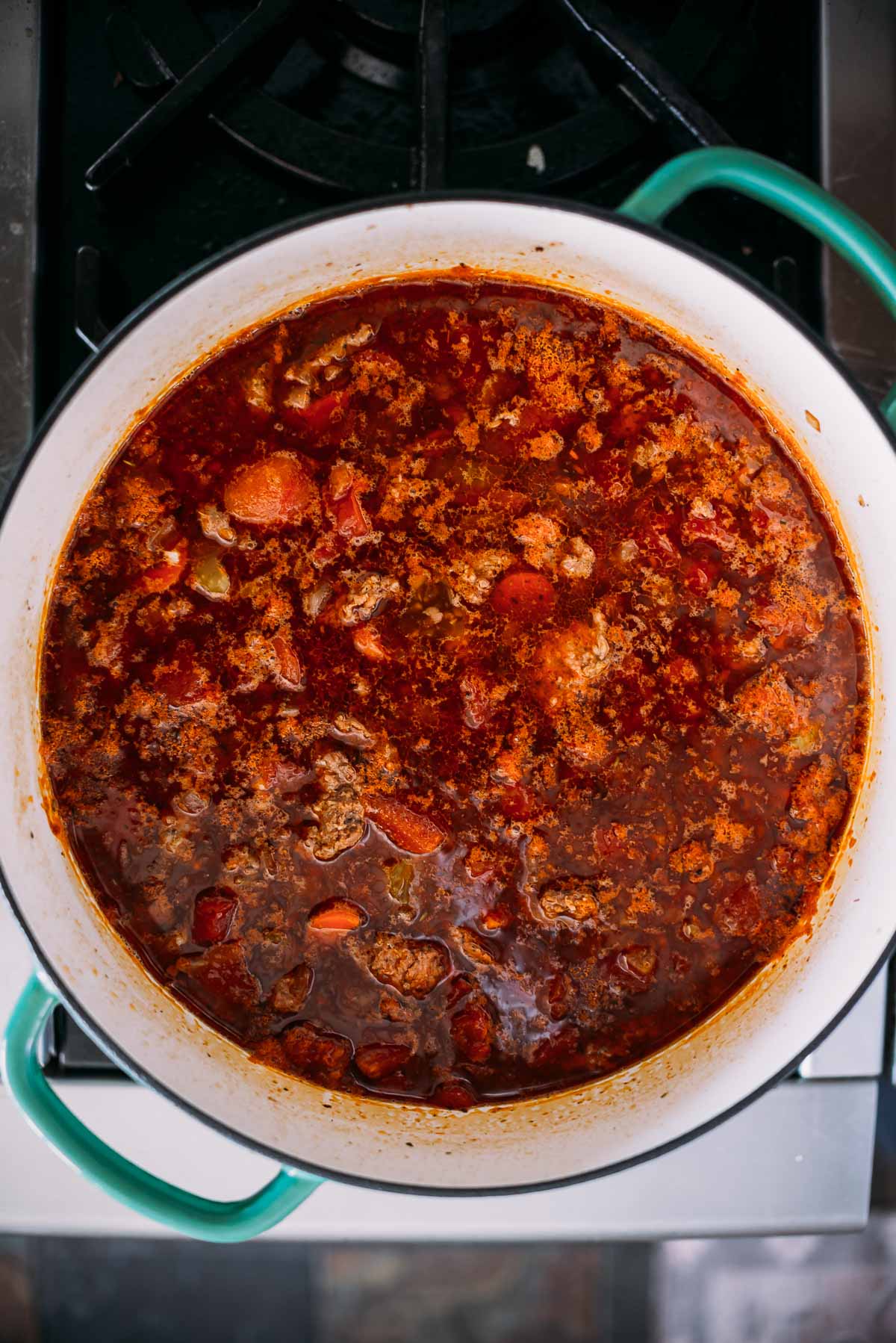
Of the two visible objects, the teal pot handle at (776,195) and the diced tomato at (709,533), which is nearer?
the teal pot handle at (776,195)

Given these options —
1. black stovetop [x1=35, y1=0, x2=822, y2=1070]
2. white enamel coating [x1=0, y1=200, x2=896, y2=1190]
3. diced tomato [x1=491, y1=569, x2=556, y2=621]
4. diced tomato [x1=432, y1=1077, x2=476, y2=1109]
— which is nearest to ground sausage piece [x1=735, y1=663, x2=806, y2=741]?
white enamel coating [x1=0, y1=200, x2=896, y2=1190]

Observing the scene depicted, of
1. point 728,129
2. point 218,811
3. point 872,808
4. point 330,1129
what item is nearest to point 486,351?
point 728,129

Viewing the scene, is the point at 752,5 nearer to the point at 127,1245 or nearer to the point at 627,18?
the point at 627,18

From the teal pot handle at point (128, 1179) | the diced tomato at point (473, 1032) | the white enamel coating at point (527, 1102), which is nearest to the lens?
the teal pot handle at point (128, 1179)

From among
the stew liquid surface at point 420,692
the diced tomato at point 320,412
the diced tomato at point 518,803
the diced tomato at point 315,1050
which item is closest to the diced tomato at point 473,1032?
the stew liquid surface at point 420,692

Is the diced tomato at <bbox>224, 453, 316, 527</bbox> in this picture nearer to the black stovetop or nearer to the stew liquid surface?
the stew liquid surface

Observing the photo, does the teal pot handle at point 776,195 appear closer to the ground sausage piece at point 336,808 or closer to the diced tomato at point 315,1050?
the ground sausage piece at point 336,808
